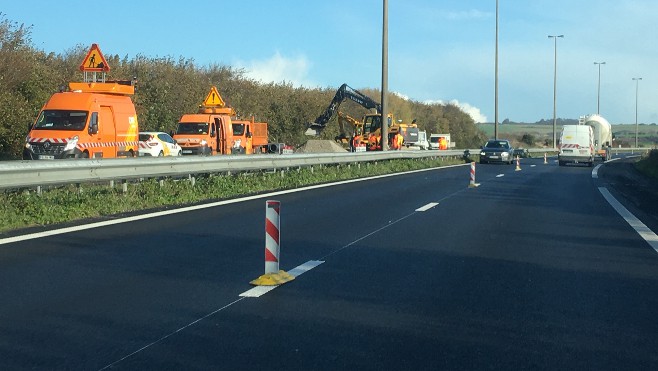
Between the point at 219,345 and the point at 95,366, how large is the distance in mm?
969

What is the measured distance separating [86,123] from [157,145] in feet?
29.8

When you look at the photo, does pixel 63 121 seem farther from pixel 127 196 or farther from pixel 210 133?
Result: pixel 210 133

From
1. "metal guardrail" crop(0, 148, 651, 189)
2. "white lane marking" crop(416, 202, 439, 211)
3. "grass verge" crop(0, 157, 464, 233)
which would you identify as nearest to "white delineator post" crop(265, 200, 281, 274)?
"grass verge" crop(0, 157, 464, 233)

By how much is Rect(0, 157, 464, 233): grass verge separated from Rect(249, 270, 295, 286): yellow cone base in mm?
5555

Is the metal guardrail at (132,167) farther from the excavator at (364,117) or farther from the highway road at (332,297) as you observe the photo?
the excavator at (364,117)

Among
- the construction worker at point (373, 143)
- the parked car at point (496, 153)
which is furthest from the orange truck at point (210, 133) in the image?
the parked car at point (496, 153)

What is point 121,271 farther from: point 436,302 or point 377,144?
point 377,144

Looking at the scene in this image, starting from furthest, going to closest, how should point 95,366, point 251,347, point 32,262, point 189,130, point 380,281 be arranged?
point 189,130, point 32,262, point 380,281, point 251,347, point 95,366

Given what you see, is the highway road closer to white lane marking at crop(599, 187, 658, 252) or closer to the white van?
white lane marking at crop(599, 187, 658, 252)

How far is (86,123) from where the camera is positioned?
24.6m

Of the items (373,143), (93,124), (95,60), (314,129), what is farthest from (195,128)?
(314,129)

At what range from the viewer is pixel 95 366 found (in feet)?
18.3

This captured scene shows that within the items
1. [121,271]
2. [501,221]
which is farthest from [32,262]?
[501,221]

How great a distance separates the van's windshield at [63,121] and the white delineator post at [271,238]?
1734 cm
